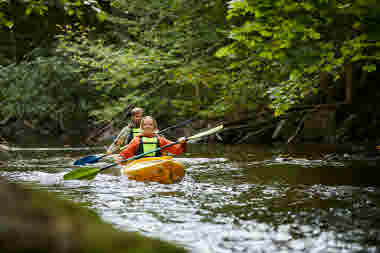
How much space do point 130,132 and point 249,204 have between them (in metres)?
4.53

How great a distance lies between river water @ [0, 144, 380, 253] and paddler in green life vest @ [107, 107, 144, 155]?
44.8 inches

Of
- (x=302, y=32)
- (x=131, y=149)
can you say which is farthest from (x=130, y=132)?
(x=302, y=32)

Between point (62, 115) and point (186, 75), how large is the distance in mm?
9969

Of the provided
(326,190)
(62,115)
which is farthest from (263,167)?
(62,115)

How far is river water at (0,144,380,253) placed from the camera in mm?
2654

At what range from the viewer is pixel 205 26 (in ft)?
37.5

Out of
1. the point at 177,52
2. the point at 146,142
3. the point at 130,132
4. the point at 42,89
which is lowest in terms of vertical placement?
Result: the point at 146,142

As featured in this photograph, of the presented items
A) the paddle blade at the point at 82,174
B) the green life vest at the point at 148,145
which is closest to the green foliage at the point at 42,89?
the green life vest at the point at 148,145

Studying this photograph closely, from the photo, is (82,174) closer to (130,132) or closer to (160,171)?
(160,171)

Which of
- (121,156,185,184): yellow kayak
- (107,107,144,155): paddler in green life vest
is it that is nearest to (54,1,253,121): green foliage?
(107,107,144,155): paddler in green life vest

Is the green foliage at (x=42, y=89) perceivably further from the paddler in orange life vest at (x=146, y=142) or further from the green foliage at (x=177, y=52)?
the paddler in orange life vest at (x=146, y=142)

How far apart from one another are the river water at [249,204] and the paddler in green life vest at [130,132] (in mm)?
1139

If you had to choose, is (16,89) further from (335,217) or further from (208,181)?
(335,217)

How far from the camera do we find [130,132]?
26.2ft
